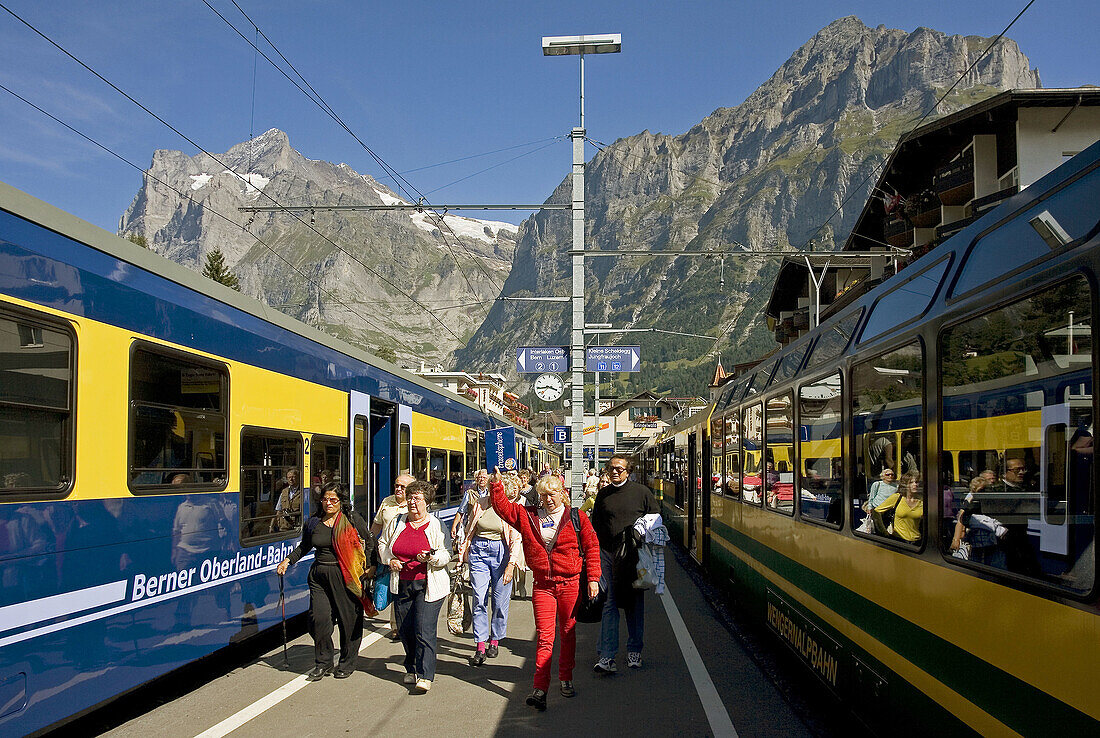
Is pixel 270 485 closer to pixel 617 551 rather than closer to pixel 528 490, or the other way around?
pixel 617 551

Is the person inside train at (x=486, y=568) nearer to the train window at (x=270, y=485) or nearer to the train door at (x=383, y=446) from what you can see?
the train window at (x=270, y=485)

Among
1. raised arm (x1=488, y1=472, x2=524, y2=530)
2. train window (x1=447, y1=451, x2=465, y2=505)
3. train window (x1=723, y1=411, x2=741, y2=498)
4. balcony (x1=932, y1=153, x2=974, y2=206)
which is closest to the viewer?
raised arm (x1=488, y1=472, x2=524, y2=530)

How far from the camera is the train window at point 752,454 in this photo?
9.87 meters

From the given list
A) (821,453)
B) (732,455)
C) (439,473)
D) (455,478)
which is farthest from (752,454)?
(455,478)

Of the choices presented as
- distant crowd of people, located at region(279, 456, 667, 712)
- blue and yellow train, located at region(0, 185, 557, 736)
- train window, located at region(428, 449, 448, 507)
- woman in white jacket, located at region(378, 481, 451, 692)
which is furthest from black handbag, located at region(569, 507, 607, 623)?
train window, located at region(428, 449, 448, 507)

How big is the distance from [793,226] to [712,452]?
614ft

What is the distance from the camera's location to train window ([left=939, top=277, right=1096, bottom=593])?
10.7 feet

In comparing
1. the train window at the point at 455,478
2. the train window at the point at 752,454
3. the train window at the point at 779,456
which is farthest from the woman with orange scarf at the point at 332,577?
the train window at the point at 455,478

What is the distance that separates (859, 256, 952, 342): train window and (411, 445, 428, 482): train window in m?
10.3

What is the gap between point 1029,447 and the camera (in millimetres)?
3648

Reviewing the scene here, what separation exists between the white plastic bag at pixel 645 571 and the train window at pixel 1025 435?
13.5ft

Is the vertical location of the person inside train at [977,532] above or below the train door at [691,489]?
above

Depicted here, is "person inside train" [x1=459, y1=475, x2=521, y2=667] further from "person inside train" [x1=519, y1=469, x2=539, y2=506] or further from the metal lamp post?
the metal lamp post

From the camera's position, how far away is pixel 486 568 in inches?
361
